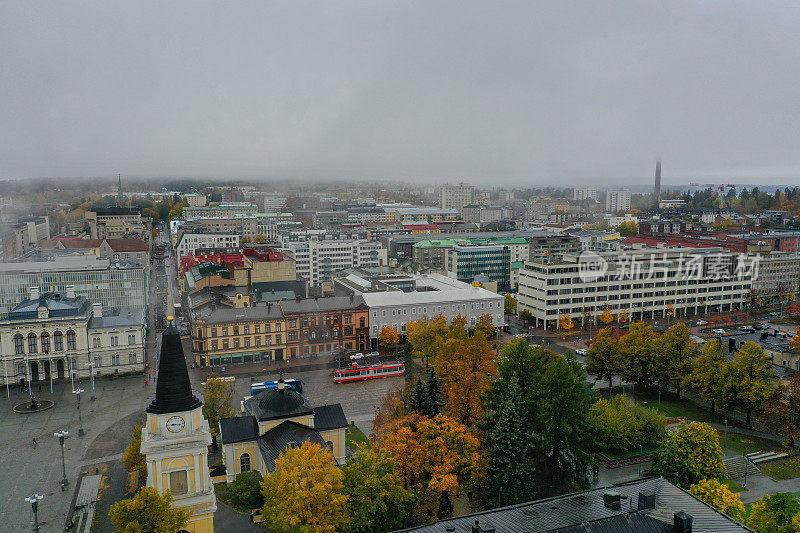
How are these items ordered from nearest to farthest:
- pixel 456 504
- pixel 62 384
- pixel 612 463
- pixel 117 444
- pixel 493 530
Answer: pixel 493 530, pixel 456 504, pixel 612 463, pixel 117 444, pixel 62 384

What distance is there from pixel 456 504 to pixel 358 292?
121ft

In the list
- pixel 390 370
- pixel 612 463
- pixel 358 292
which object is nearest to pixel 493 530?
pixel 612 463

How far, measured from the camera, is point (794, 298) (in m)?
77.4

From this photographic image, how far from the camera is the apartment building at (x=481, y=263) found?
278 feet

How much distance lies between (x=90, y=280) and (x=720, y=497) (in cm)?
5704

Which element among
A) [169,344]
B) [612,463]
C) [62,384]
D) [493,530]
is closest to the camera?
[493,530]

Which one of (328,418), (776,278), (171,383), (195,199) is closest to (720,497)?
(328,418)

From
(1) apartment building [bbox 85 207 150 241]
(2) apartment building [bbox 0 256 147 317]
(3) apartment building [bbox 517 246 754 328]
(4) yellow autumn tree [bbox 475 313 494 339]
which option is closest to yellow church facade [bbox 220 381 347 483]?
(4) yellow autumn tree [bbox 475 313 494 339]

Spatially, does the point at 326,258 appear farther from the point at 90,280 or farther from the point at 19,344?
the point at 19,344

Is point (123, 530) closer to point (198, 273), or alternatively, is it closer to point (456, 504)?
point (456, 504)

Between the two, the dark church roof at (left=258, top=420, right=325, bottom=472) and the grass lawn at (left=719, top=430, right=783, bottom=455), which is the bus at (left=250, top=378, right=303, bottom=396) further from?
the grass lawn at (left=719, top=430, right=783, bottom=455)

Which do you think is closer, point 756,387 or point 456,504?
point 456,504

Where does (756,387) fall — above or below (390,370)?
above

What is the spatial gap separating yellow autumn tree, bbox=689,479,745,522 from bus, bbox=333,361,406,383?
26407 millimetres
